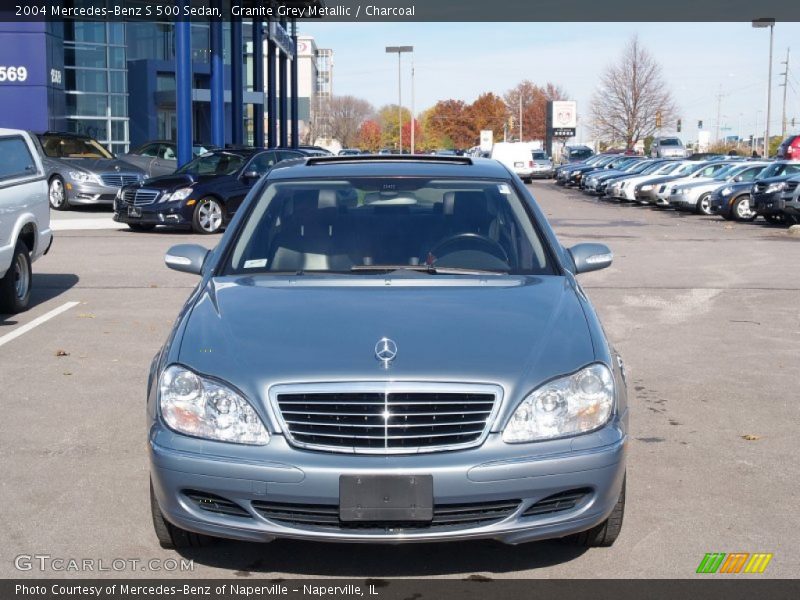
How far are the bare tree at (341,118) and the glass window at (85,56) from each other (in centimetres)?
5926

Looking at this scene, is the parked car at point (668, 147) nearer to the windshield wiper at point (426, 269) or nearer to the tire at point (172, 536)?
the windshield wiper at point (426, 269)

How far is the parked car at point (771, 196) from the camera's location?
23688 millimetres

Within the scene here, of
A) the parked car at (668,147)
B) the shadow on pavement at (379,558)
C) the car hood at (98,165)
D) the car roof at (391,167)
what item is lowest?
the shadow on pavement at (379,558)

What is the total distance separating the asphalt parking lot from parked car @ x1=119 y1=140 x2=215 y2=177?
1629 centimetres

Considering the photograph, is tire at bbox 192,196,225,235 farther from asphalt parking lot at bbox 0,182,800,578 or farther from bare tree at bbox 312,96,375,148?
bare tree at bbox 312,96,375,148

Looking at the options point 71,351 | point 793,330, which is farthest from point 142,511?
point 793,330

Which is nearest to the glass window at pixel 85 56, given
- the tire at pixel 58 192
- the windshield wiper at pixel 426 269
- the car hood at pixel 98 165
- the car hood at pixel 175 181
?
the car hood at pixel 98 165

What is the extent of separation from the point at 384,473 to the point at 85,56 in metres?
40.6

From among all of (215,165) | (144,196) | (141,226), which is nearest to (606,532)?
(144,196)

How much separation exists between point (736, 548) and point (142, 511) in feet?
8.55

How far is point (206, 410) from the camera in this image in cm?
409

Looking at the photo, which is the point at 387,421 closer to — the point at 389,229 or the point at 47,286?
the point at 389,229

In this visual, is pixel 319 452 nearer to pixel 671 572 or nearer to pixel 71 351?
pixel 671 572

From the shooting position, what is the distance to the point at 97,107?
138ft
